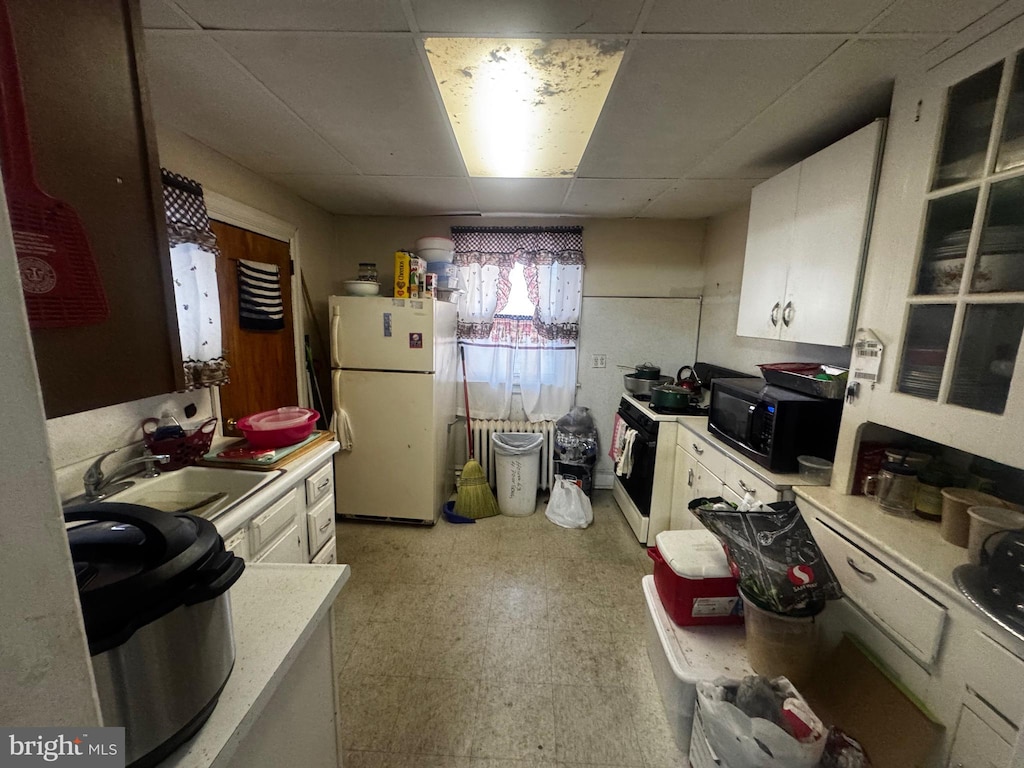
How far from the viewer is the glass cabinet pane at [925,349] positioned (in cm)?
112

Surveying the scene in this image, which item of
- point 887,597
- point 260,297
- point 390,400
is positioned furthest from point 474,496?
point 887,597

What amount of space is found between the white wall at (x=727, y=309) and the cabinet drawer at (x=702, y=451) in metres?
0.65

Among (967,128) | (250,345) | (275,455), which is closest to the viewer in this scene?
(967,128)

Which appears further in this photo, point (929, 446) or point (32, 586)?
point (929, 446)

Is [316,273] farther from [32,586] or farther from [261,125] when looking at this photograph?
[32,586]

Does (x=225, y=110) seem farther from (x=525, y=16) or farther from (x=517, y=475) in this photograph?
(x=517, y=475)

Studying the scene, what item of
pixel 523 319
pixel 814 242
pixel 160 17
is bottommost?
pixel 523 319

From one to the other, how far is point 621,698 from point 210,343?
2.37 metres

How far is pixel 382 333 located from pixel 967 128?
2.62 m

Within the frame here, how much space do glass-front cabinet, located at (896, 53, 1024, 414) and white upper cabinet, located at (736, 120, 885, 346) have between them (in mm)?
255

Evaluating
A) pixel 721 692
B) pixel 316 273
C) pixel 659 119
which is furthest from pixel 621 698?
pixel 316 273

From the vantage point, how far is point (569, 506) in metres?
2.85

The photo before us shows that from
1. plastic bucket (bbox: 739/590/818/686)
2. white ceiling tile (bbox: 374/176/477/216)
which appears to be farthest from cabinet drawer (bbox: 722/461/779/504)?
white ceiling tile (bbox: 374/176/477/216)

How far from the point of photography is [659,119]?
1487 mm
